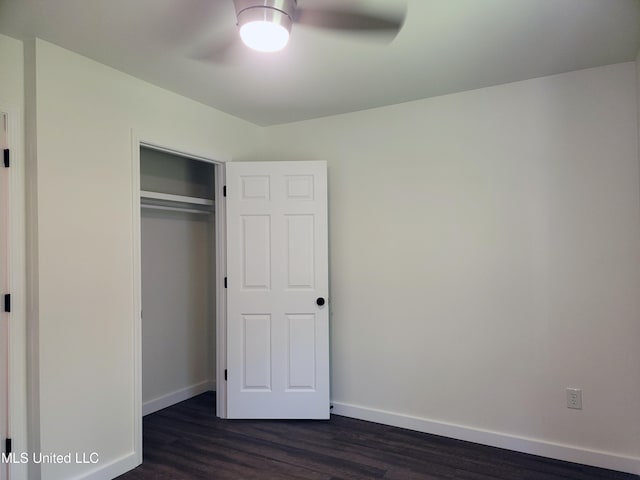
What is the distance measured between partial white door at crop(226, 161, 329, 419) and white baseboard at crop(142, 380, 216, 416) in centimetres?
69

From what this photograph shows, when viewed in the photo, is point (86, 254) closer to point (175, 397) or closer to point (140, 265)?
point (140, 265)

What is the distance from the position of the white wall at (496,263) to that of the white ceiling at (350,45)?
12.6 inches

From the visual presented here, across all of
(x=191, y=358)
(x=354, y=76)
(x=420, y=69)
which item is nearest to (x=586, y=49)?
(x=420, y=69)

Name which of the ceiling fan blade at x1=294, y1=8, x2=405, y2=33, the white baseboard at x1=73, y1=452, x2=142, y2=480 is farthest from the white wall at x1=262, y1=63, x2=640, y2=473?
the white baseboard at x1=73, y1=452, x2=142, y2=480

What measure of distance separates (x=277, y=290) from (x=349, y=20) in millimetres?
2072

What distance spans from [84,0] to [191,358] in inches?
121

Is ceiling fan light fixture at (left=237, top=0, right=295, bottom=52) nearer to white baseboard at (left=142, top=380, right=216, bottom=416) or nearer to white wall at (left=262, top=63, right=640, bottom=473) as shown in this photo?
white wall at (left=262, top=63, right=640, bottom=473)

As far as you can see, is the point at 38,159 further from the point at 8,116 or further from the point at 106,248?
the point at 106,248

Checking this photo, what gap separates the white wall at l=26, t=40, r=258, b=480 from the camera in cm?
221

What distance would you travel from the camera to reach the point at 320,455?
2752 mm

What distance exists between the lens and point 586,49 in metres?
2.35

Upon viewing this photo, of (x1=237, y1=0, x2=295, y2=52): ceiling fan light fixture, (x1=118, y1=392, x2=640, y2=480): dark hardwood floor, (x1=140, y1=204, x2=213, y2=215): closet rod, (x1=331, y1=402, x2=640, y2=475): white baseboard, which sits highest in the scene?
(x1=237, y1=0, x2=295, y2=52): ceiling fan light fixture

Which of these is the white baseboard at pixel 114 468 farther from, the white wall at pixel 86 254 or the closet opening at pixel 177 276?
the closet opening at pixel 177 276

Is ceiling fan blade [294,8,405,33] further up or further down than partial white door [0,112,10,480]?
further up
